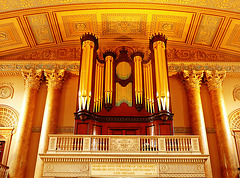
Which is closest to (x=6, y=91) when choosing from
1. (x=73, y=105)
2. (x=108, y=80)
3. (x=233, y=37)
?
(x=73, y=105)

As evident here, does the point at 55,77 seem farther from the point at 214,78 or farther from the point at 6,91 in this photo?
the point at 214,78

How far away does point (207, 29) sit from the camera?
37.5 feet

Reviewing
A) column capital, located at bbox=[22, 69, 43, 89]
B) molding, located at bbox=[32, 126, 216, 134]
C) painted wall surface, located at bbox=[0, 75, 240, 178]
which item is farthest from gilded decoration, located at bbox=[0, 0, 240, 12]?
molding, located at bbox=[32, 126, 216, 134]

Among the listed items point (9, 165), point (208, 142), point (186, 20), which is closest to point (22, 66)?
point (9, 165)

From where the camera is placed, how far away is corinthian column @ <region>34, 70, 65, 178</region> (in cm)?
947

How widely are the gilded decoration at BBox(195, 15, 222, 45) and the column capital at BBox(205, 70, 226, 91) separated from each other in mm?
1552

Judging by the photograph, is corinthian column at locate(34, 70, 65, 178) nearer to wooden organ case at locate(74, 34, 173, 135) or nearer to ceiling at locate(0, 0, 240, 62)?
ceiling at locate(0, 0, 240, 62)

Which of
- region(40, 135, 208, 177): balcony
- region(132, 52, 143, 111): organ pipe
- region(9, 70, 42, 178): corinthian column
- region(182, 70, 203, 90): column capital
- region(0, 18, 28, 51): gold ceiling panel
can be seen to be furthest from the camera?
region(182, 70, 203, 90): column capital

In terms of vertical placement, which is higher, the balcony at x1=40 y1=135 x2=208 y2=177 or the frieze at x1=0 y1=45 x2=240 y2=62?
the frieze at x1=0 y1=45 x2=240 y2=62

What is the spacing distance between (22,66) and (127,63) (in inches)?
174

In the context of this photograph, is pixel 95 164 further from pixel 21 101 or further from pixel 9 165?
pixel 21 101

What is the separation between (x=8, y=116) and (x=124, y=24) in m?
5.95

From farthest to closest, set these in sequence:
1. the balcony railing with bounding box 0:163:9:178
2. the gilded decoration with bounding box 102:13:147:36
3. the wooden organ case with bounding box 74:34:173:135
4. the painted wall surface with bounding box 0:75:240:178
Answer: the gilded decoration with bounding box 102:13:147:36
the painted wall surface with bounding box 0:75:240:178
the balcony railing with bounding box 0:163:9:178
the wooden organ case with bounding box 74:34:173:135

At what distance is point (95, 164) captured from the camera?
758 cm
